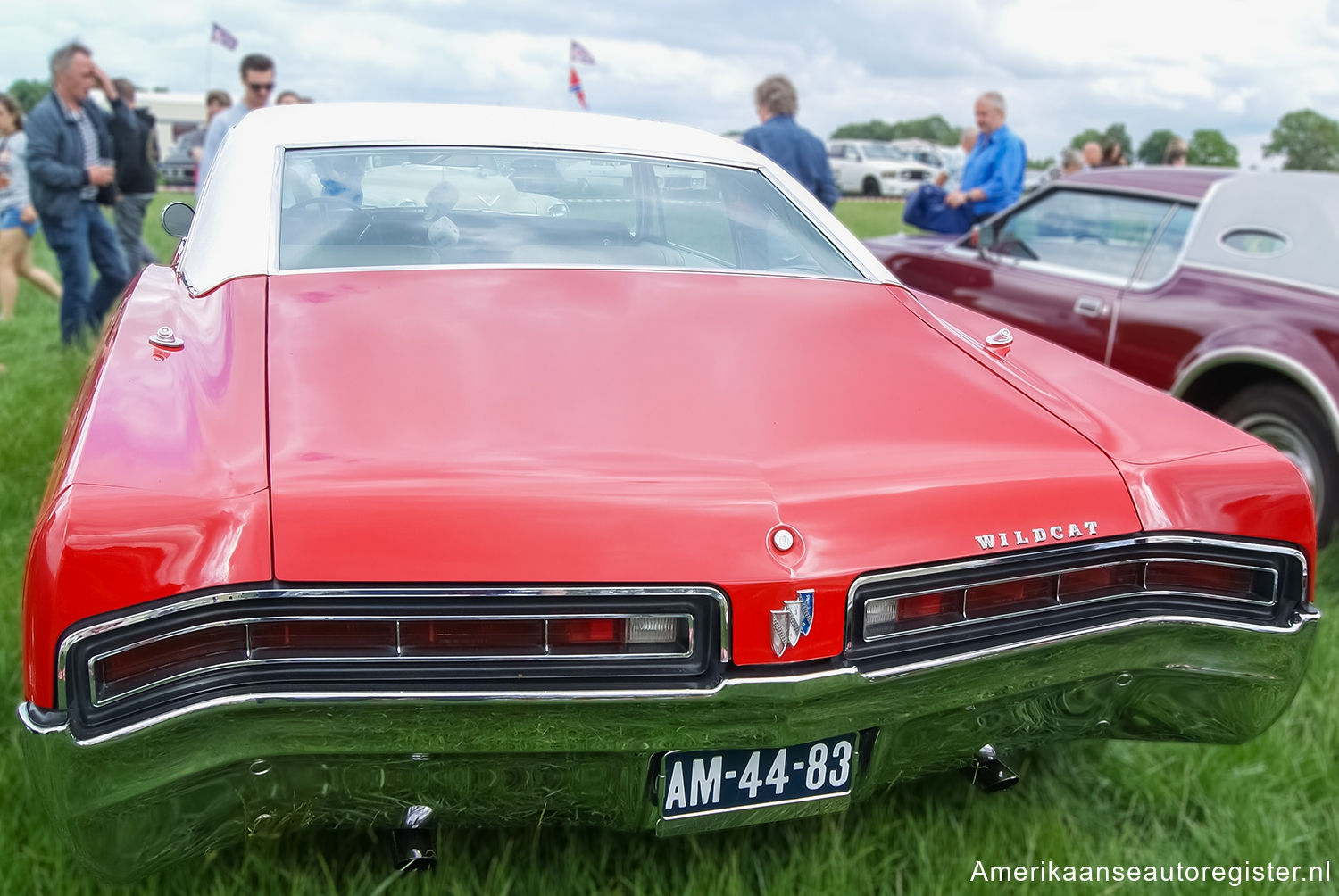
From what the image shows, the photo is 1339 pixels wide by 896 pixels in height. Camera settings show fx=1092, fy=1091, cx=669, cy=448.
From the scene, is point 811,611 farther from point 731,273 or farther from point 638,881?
point 731,273

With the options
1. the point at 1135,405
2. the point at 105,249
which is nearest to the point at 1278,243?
the point at 1135,405

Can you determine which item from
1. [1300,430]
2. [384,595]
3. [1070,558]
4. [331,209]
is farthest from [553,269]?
[1300,430]

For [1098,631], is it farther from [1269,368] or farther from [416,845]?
[1269,368]

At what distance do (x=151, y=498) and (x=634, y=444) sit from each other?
0.69 meters

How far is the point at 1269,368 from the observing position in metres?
3.96

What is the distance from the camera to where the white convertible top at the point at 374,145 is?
232 cm

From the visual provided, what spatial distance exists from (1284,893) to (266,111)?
2.91 metres

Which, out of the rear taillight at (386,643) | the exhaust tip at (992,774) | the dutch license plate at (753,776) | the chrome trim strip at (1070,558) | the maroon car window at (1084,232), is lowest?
the exhaust tip at (992,774)

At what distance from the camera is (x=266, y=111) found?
2.86 meters

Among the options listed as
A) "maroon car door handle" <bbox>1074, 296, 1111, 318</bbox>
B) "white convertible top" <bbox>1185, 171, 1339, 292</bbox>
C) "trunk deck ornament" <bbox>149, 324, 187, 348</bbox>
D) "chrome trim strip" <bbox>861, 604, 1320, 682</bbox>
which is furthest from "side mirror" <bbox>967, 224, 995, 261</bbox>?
"trunk deck ornament" <bbox>149, 324, 187, 348</bbox>

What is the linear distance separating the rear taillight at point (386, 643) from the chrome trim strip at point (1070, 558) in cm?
25

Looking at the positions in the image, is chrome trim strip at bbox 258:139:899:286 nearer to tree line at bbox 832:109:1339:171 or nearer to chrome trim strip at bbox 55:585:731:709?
chrome trim strip at bbox 55:585:731:709

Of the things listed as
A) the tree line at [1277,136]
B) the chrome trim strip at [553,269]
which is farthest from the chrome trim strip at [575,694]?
the tree line at [1277,136]

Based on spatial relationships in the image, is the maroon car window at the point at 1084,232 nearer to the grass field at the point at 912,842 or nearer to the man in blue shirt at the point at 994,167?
the man in blue shirt at the point at 994,167
